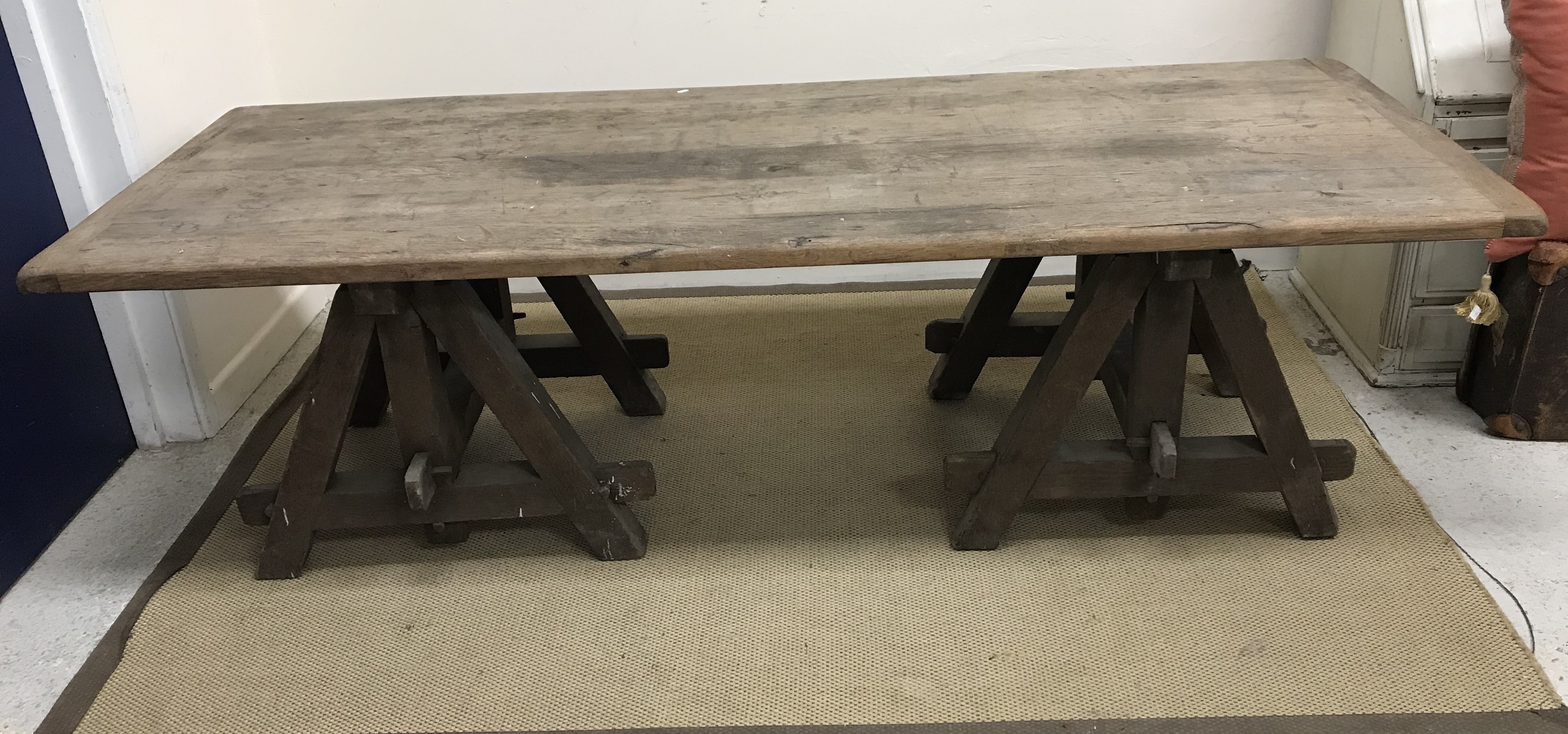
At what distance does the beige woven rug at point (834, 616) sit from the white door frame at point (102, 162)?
30cm

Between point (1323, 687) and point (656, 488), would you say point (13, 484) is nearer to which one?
point (656, 488)

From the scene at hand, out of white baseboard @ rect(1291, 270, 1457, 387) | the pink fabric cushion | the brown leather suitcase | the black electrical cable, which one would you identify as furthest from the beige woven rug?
the pink fabric cushion

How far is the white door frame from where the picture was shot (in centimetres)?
208

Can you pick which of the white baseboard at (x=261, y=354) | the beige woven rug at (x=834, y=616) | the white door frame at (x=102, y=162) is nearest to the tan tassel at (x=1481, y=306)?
the beige woven rug at (x=834, y=616)

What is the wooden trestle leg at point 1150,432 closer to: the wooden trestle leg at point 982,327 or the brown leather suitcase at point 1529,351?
the wooden trestle leg at point 982,327

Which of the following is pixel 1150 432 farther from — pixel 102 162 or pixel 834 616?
pixel 102 162

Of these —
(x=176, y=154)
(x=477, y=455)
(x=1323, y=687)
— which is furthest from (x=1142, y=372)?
(x=176, y=154)

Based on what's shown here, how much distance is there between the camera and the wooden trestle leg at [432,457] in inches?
71.9

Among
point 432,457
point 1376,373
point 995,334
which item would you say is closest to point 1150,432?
point 995,334

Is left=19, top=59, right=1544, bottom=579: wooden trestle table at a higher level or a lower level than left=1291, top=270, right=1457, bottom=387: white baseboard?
higher

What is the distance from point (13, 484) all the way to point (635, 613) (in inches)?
45.6

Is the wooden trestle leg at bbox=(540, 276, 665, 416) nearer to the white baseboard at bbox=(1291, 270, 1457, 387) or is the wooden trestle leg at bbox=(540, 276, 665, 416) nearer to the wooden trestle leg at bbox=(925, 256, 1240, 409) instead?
the wooden trestle leg at bbox=(925, 256, 1240, 409)

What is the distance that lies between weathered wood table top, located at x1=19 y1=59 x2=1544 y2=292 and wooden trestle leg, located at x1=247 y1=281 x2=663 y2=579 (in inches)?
8.0

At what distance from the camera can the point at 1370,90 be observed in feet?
6.52
